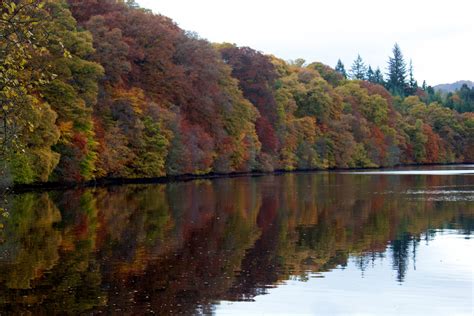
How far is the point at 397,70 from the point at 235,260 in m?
168

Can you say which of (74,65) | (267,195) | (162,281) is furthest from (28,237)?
(74,65)

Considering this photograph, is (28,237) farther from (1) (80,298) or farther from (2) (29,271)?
(1) (80,298)

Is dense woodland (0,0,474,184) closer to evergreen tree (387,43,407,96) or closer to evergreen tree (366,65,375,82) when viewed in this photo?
evergreen tree (387,43,407,96)

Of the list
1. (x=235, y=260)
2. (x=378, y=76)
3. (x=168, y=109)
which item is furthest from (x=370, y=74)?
(x=235, y=260)

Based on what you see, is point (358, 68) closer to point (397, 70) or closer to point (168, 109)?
point (397, 70)

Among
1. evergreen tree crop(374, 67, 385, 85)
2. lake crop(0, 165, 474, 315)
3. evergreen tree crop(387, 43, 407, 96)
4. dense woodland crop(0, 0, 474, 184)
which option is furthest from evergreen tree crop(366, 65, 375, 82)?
lake crop(0, 165, 474, 315)

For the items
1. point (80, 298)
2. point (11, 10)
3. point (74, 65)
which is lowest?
point (80, 298)

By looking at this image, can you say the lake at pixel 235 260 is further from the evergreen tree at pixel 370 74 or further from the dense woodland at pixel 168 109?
the evergreen tree at pixel 370 74

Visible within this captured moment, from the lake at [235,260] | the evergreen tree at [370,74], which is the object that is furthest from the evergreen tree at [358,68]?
the lake at [235,260]

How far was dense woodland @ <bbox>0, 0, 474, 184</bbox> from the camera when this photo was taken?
4566 cm

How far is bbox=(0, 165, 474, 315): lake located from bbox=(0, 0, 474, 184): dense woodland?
Result: 11.0 ft

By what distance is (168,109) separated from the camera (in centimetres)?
6819

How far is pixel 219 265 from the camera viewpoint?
59.7 feet

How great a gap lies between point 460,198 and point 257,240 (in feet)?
70.0
